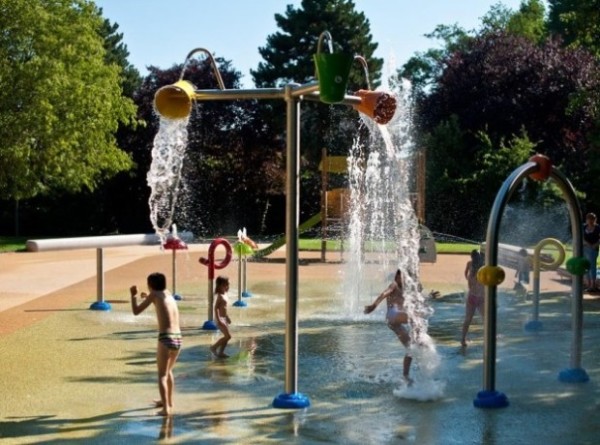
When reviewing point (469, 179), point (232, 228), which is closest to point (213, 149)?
point (232, 228)

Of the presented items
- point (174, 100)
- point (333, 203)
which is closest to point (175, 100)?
point (174, 100)

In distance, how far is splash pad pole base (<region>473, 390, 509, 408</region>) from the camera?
24.1 ft

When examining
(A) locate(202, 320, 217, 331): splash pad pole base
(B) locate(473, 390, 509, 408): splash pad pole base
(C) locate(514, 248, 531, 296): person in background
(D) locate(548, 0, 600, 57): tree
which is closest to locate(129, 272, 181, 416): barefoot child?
(B) locate(473, 390, 509, 408): splash pad pole base

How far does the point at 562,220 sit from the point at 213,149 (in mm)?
15248

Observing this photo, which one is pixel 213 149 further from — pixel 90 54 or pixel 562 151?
pixel 562 151

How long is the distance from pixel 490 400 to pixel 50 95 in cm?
2392

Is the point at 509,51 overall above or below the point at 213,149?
above

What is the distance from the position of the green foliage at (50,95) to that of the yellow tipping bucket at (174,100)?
2180 centimetres

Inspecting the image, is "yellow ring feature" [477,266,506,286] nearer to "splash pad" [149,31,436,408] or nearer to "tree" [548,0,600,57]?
"splash pad" [149,31,436,408]

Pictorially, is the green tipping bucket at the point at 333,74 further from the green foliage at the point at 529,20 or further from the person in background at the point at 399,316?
the green foliage at the point at 529,20

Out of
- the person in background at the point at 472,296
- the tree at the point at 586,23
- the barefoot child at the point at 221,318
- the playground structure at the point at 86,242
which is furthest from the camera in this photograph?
the playground structure at the point at 86,242

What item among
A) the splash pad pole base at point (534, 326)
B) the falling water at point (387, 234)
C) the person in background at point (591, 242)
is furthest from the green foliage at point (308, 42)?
the splash pad pole base at point (534, 326)

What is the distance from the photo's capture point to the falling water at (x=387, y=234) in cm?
888

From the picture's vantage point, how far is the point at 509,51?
132 feet
